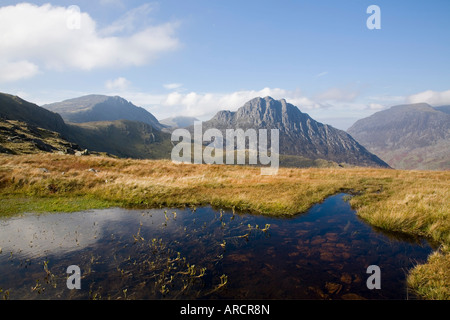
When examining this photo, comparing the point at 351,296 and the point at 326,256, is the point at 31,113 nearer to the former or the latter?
the point at 326,256

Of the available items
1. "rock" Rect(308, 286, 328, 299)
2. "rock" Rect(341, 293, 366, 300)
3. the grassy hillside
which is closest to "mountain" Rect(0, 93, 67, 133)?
the grassy hillside

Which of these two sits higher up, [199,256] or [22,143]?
[22,143]

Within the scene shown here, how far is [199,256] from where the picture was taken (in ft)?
29.0

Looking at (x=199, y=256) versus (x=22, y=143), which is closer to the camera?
(x=199, y=256)

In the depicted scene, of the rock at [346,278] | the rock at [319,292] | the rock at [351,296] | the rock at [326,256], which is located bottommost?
the rock at [351,296]

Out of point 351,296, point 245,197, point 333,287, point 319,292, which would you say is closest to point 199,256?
point 319,292

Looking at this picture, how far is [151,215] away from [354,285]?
10.8 metres

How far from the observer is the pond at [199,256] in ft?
22.6

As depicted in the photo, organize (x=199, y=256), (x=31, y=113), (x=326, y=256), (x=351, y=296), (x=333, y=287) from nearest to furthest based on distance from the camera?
(x=351, y=296)
(x=333, y=287)
(x=199, y=256)
(x=326, y=256)
(x=31, y=113)

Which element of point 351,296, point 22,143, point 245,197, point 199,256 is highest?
point 22,143

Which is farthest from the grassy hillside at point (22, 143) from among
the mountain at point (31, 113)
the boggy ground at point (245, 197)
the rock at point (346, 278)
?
the mountain at point (31, 113)

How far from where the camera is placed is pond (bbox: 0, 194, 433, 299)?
6.88 m

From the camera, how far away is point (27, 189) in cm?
1702

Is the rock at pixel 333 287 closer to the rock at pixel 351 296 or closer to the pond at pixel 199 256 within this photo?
the pond at pixel 199 256
